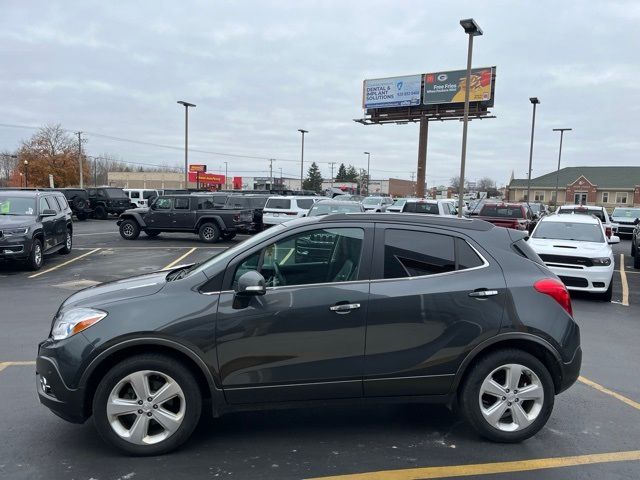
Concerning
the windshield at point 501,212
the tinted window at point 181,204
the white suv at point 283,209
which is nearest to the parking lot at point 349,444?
the windshield at point 501,212

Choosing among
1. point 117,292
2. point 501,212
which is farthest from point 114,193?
point 117,292

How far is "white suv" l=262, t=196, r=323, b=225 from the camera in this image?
20.1 m

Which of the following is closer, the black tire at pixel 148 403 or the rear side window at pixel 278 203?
the black tire at pixel 148 403

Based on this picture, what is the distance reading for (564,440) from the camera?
13.0 feet

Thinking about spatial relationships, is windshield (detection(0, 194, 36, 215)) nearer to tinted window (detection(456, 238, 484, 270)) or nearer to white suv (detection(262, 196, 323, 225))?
white suv (detection(262, 196, 323, 225))

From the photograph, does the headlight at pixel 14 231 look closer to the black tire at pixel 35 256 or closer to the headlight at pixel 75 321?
the black tire at pixel 35 256

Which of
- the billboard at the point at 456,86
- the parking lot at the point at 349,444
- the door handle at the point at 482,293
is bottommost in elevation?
the parking lot at the point at 349,444

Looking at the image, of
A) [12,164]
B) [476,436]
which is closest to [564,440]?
[476,436]

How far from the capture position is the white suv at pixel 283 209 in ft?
65.8

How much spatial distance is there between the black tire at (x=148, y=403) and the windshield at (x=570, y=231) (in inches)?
360

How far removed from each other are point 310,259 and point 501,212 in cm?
1479

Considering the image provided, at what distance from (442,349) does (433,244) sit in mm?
812

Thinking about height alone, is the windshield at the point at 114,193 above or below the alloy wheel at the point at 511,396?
above

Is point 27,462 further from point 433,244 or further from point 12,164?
point 12,164
